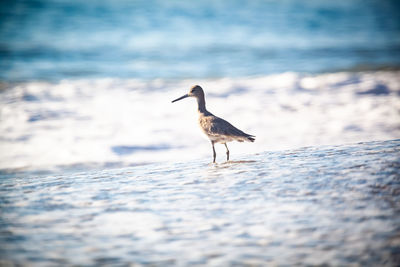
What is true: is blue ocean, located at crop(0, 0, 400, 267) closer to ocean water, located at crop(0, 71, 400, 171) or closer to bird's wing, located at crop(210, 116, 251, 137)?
ocean water, located at crop(0, 71, 400, 171)

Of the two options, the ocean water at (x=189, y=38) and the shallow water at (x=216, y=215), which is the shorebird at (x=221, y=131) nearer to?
the shallow water at (x=216, y=215)

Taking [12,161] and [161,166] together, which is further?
[12,161]

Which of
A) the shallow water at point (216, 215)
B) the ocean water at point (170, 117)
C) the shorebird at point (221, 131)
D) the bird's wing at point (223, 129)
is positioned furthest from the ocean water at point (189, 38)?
the shallow water at point (216, 215)

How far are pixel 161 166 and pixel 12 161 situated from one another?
11.7 ft

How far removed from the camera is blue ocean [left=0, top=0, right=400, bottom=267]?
3.56 metres

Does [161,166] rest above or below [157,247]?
above

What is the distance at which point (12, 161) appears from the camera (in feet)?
27.0

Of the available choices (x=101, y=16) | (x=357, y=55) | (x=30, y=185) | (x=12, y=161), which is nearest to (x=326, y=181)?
(x=30, y=185)

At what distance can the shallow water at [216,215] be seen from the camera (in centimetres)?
335

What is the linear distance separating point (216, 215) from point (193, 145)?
5424mm

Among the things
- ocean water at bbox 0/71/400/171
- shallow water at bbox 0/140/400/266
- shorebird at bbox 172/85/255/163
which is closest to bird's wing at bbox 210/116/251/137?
shorebird at bbox 172/85/255/163

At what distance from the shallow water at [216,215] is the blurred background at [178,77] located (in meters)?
2.08

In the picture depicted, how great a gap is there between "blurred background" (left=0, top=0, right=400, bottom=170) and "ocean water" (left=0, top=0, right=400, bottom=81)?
0.24ft

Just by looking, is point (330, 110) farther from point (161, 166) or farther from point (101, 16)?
point (101, 16)
